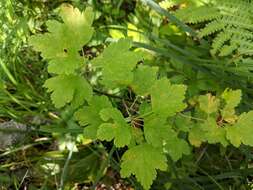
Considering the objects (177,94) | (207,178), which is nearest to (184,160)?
(207,178)

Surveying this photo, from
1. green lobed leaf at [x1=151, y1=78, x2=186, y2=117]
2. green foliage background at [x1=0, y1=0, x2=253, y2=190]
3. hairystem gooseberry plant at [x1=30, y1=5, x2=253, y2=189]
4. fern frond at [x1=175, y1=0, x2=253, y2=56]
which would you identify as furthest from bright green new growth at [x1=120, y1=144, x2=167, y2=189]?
fern frond at [x1=175, y1=0, x2=253, y2=56]

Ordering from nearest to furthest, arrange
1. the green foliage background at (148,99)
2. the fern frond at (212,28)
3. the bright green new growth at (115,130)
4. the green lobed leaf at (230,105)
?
1. the bright green new growth at (115,130)
2. the green lobed leaf at (230,105)
3. the green foliage background at (148,99)
4. the fern frond at (212,28)

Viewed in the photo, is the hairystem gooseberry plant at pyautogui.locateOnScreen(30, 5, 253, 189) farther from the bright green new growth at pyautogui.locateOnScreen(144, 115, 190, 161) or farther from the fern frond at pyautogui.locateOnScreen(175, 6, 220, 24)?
the fern frond at pyautogui.locateOnScreen(175, 6, 220, 24)

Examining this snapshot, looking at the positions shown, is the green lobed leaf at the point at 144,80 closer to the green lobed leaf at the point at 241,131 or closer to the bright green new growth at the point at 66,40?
the bright green new growth at the point at 66,40

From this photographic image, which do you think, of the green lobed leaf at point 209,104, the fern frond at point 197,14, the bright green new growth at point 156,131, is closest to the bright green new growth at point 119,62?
the bright green new growth at point 156,131

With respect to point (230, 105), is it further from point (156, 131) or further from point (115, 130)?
point (115, 130)

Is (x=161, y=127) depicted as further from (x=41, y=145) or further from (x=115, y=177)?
(x=41, y=145)
